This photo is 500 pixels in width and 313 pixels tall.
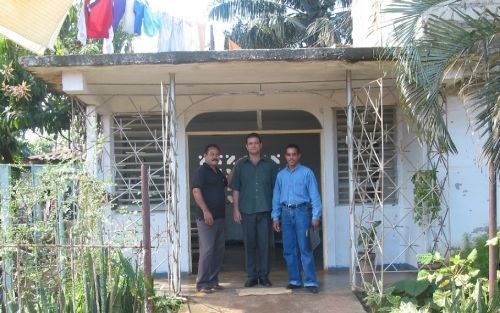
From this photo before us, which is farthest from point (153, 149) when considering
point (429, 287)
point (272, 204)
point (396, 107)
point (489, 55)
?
point (489, 55)

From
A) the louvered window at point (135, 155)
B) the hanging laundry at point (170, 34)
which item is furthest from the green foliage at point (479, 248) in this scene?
the hanging laundry at point (170, 34)

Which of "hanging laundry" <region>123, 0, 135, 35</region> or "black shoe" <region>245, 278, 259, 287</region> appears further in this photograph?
"hanging laundry" <region>123, 0, 135, 35</region>

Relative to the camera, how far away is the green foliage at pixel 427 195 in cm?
635

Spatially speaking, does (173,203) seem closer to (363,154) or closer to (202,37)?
(202,37)

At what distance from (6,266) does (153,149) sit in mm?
3381

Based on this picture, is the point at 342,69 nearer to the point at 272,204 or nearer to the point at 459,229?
the point at 272,204

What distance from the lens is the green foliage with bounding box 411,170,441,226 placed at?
20.8 feet

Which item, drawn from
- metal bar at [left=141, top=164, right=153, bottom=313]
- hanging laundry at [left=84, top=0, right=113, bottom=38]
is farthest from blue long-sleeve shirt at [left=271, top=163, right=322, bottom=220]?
hanging laundry at [left=84, top=0, right=113, bottom=38]

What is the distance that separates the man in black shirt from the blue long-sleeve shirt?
64cm

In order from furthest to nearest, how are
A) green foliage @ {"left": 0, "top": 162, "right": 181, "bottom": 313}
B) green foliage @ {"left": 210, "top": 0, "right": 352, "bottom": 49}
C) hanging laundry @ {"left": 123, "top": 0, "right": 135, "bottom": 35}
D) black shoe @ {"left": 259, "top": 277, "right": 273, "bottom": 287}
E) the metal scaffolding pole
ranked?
green foliage @ {"left": 210, "top": 0, "right": 352, "bottom": 49}
hanging laundry @ {"left": 123, "top": 0, "right": 135, "bottom": 35}
black shoe @ {"left": 259, "top": 277, "right": 273, "bottom": 287}
the metal scaffolding pole
green foliage @ {"left": 0, "top": 162, "right": 181, "bottom": 313}

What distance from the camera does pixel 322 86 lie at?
6945mm

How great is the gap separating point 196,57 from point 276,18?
16.4 meters

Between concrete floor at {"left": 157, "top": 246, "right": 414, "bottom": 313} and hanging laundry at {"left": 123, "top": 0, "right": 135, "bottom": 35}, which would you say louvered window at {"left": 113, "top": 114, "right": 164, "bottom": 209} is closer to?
hanging laundry at {"left": 123, "top": 0, "right": 135, "bottom": 35}

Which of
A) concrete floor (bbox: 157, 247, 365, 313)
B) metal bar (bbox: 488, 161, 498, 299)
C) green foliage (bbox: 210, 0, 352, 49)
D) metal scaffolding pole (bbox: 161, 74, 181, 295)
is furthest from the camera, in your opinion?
green foliage (bbox: 210, 0, 352, 49)
